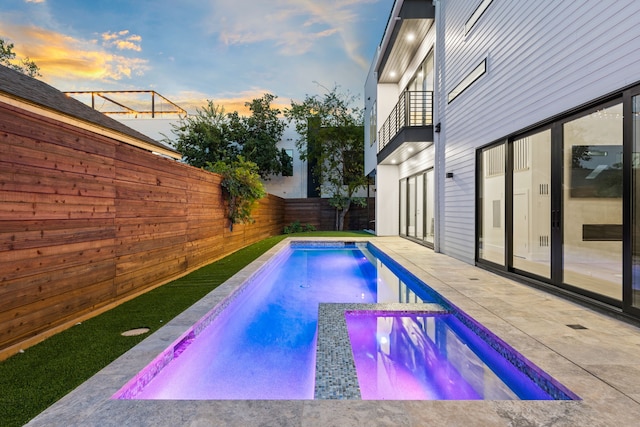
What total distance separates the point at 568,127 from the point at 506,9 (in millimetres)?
2406

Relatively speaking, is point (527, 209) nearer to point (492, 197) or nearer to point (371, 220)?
point (492, 197)

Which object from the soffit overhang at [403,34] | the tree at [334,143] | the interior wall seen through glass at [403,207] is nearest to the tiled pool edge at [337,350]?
the soffit overhang at [403,34]

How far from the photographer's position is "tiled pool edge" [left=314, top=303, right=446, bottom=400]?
2.24 metres

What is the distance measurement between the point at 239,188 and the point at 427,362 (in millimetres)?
6097

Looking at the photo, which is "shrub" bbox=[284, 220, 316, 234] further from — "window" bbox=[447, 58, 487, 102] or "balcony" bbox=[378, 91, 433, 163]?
"window" bbox=[447, 58, 487, 102]

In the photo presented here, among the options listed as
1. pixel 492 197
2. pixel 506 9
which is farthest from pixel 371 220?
pixel 506 9

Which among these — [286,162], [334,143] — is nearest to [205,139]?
[286,162]

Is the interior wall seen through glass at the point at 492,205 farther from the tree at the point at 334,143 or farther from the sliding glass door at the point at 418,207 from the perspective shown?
the tree at the point at 334,143

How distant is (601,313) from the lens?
3.49m

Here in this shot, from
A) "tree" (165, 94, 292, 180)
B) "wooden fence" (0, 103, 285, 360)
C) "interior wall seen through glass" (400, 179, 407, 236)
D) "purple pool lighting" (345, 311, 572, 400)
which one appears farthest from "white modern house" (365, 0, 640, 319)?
"tree" (165, 94, 292, 180)

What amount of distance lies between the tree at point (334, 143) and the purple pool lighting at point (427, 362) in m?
13.7

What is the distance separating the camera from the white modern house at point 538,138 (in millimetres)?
3324

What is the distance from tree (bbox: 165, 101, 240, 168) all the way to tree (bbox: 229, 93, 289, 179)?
0.61 meters

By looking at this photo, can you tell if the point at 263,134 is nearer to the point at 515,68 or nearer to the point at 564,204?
the point at 515,68
